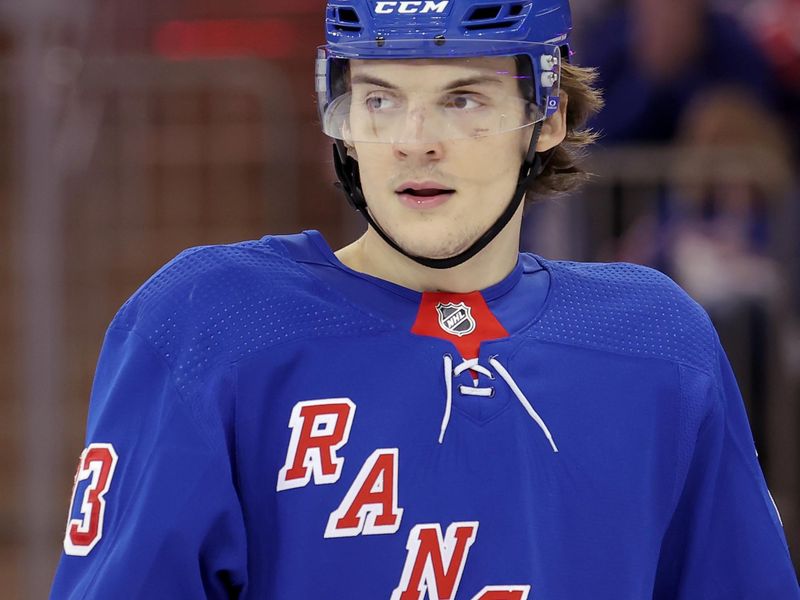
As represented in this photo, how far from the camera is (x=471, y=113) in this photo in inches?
73.5

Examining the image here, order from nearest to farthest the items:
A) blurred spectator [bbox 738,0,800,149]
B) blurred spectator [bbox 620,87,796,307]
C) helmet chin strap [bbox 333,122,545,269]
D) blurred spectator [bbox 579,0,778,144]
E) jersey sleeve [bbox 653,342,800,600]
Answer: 1. helmet chin strap [bbox 333,122,545,269]
2. jersey sleeve [bbox 653,342,800,600]
3. blurred spectator [bbox 620,87,796,307]
4. blurred spectator [bbox 579,0,778,144]
5. blurred spectator [bbox 738,0,800,149]

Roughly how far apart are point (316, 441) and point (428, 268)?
1.00 ft

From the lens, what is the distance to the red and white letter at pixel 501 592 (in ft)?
5.86

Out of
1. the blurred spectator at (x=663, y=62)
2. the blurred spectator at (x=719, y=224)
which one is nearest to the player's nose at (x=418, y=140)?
the blurred spectator at (x=719, y=224)

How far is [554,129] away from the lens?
6.85 feet

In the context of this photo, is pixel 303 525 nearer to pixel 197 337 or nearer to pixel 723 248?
pixel 197 337

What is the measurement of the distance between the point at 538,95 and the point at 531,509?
0.57 m

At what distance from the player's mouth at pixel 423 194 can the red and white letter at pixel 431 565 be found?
0.41m

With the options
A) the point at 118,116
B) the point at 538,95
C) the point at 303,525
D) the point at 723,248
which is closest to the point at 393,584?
the point at 303,525

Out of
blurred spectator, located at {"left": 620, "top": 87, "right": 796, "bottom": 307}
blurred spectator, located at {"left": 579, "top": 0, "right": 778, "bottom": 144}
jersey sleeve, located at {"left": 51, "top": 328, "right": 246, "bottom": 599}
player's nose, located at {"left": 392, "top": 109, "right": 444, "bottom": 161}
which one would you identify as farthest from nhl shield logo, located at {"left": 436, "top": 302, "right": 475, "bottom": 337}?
blurred spectator, located at {"left": 579, "top": 0, "right": 778, "bottom": 144}

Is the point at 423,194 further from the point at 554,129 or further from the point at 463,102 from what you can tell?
the point at 554,129

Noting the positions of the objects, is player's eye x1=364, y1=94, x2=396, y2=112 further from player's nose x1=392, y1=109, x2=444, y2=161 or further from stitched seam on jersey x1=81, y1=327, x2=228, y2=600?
stitched seam on jersey x1=81, y1=327, x2=228, y2=600

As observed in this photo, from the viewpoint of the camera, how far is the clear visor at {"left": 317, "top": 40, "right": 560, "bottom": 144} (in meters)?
1.84

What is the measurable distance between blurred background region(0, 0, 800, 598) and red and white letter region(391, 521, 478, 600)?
8.13 ft
